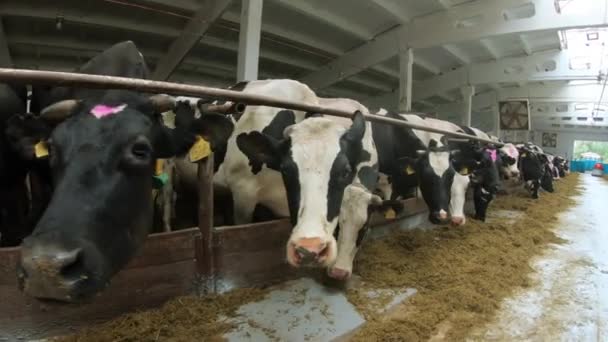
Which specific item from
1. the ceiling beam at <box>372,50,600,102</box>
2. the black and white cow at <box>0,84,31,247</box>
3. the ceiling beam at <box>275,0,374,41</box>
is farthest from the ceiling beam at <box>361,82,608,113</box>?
the black and white cow at <box>0,84,31,247</box>

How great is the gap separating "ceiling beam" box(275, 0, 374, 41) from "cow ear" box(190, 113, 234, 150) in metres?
5.32

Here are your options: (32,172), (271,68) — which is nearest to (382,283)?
(32,172)

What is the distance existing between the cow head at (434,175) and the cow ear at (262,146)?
6.18ft

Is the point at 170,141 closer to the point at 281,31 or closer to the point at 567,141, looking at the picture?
the point at 281,31

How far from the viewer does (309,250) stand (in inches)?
68.7

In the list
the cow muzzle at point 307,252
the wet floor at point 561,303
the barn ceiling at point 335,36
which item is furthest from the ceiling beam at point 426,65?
the cow muzzle at point 307,252

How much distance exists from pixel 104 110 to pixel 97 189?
35 cm

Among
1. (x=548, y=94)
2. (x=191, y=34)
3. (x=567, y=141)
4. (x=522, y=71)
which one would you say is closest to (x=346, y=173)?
(x=191, y=34)

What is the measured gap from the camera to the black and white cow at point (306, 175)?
191cm

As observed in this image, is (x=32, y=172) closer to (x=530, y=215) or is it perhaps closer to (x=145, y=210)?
(x=145, y=210)

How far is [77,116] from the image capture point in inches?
56.0

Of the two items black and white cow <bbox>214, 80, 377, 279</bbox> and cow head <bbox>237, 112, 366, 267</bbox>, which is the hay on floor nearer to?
black and white cow <bbox>214, 80, 377, 279</bbox>

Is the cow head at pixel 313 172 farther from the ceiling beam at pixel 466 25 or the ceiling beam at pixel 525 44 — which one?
the ceiling beam at pixel 525 44

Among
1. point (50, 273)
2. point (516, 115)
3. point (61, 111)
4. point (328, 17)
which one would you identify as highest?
point (328, 17)
